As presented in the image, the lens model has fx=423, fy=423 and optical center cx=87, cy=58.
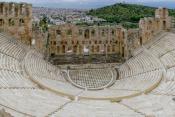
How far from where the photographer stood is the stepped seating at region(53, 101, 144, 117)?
18659 millimetres

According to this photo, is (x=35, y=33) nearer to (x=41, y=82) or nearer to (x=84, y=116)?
(x=41, y=82)

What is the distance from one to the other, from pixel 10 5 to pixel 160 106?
15.1 m

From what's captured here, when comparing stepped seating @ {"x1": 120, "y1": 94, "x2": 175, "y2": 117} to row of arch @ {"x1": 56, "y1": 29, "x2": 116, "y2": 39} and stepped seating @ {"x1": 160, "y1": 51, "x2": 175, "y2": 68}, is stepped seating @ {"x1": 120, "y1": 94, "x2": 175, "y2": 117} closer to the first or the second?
stepped seating @ {"x1": 160, "y1": 51, "x2": 175, "y2": 68}

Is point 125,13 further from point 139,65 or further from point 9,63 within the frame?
point 9,63

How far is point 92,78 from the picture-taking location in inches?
1160

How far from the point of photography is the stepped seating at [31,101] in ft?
59.3

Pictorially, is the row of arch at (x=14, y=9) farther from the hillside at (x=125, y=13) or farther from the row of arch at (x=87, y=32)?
the hillside at (x=125, y=13)

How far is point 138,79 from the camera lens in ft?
88.0

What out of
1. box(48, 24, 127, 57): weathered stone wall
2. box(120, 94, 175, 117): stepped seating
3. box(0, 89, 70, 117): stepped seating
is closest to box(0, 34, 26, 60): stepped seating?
box(48, 24, 127, 57): weathered stone wall

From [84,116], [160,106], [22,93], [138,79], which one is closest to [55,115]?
[84,116]

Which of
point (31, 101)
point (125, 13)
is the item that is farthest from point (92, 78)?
point (125, 13)

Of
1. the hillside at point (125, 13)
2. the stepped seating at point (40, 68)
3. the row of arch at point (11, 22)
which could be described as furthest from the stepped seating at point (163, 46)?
the hillside at point (125, 13)

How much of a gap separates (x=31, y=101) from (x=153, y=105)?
19.5 feet

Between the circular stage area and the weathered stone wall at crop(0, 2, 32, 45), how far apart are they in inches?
172
